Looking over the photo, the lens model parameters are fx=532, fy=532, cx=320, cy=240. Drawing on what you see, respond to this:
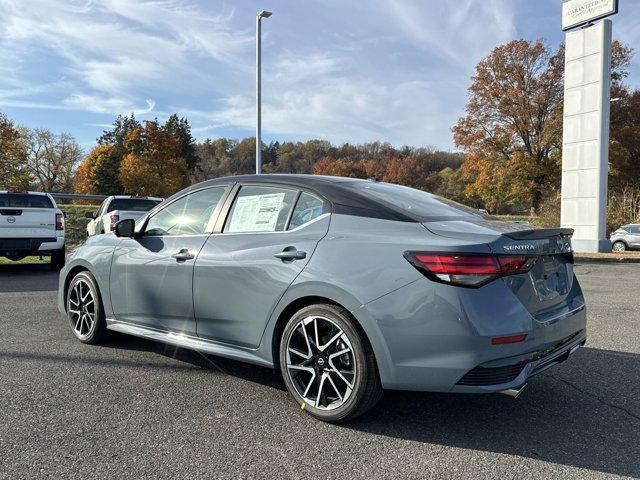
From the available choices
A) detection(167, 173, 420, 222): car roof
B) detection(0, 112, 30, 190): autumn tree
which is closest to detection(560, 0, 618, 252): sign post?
detection(167, 173, 420, 222): car roof

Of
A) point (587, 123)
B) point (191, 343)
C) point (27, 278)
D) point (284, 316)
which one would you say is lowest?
point (27, 278)

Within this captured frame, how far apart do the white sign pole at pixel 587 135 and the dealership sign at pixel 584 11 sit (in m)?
0.33

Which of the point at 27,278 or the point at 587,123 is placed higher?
the point at 587,123

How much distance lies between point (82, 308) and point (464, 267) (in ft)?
12.1

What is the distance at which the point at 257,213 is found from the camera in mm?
3777

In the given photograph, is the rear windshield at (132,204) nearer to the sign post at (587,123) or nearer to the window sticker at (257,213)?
the window sticker at (257,213)

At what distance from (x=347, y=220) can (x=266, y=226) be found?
2.18ft

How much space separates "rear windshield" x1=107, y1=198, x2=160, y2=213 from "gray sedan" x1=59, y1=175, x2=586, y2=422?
30.4ft

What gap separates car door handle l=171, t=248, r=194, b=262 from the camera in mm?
3941

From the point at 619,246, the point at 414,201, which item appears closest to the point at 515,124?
the point at 619,246

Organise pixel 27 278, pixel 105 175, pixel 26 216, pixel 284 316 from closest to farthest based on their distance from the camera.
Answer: pixel 284 316, pixel 27 278, pixel 26 216, pixel 105 175

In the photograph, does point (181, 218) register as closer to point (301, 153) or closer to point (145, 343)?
point (145, 343)

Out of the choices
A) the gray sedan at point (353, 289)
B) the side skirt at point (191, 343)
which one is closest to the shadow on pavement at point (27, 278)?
the side skirt at point (191, 343)

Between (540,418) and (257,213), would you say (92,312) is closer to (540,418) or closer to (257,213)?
(257,213)
